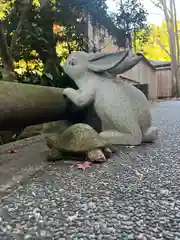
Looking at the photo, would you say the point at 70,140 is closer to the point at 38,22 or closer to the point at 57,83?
the point at 57,83

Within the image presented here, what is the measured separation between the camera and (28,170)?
2.94 ft

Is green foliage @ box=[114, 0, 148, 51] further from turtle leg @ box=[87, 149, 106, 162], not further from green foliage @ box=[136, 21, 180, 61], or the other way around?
green foliage @ box=[136, 21, 180, 61]

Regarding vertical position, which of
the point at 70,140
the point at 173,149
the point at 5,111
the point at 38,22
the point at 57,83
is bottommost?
the point at 173,149

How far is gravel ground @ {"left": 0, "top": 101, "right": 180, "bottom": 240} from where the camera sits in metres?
0.46

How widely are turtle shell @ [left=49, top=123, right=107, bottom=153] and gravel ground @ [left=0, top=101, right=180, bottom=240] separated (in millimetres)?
96

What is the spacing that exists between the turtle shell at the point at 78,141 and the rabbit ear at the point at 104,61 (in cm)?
43

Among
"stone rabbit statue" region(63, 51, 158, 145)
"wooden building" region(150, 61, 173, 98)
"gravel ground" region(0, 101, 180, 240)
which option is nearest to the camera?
"gravel ground" region(0, 101, 180, 240)

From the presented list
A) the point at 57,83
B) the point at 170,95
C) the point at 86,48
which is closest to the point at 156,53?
the point at 170,95

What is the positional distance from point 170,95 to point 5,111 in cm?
1030

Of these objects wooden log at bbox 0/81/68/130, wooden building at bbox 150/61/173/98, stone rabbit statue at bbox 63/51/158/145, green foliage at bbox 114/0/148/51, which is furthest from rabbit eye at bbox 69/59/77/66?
wooden building at bbox 150/61/173/98

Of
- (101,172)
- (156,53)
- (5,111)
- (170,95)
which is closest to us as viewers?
(101,172)

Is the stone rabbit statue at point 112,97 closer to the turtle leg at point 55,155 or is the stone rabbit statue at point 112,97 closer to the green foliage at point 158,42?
the turtle leg at point 55,155

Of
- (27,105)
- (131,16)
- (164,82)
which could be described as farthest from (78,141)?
(164,82)

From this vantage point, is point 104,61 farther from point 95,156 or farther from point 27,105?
point 95,156
